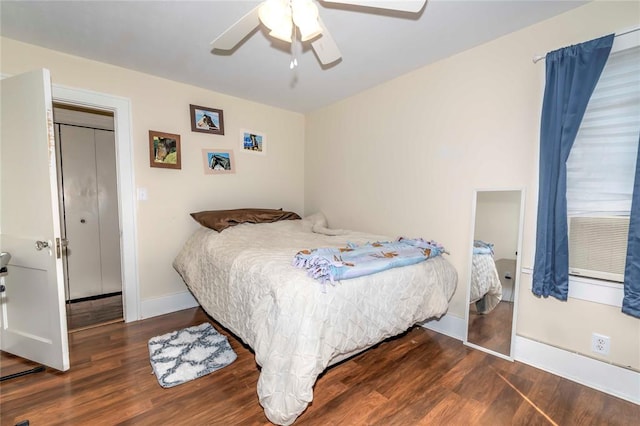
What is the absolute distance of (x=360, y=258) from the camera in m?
1.84

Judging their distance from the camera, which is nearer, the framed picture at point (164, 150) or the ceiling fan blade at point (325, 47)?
the ceiling fan blade at point (325, 47)

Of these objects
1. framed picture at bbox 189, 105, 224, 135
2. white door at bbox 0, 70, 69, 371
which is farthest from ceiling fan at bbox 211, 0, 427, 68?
framed picture at bbox 189, 105, 224, 135

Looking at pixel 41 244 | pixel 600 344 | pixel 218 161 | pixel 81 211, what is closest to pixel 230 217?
pixel 218 161

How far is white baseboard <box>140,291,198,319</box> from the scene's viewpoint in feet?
9.34

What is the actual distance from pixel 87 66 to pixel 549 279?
399 centimetres

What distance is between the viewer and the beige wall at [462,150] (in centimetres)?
183

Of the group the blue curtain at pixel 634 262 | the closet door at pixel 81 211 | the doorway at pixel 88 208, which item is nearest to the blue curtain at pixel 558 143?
the blue curtain at pixel 634 262

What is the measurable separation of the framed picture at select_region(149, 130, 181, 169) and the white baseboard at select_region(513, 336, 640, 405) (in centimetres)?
340

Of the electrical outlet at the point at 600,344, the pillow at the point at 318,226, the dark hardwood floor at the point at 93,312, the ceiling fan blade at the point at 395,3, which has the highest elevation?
the ceiling fan blade at the point at 395,3

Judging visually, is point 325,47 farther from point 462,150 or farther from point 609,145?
point 609,145

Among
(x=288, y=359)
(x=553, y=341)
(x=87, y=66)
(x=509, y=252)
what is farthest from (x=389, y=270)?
(x=87, y=66)

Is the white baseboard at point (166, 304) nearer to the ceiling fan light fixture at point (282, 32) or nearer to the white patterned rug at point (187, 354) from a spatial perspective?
the white patterned rug at point (187, 354)

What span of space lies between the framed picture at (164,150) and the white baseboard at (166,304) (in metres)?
1.36

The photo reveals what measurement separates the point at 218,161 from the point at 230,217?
32.5 inches
